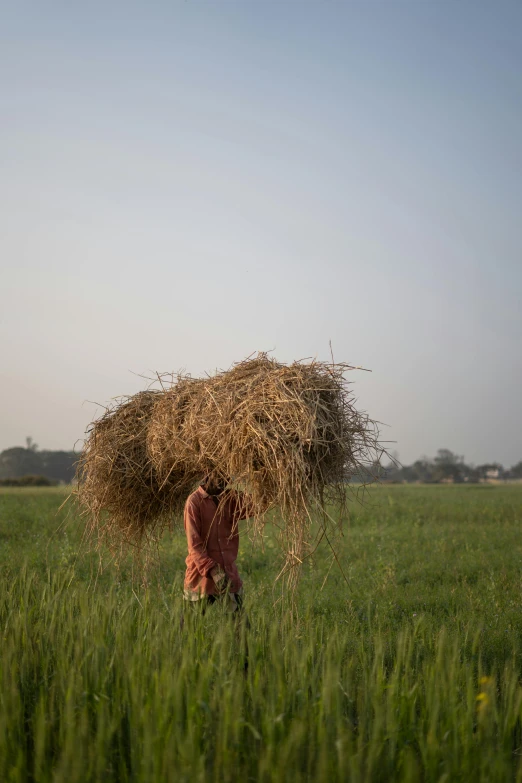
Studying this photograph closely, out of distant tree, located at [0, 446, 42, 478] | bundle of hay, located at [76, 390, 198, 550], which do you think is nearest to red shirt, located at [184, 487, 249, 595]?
bundle of hay, located at [76, 390, 198, 550]

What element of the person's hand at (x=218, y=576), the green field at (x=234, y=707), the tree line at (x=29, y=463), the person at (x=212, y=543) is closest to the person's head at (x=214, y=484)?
the person at (x=212, y=543)

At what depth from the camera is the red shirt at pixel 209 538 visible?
5176 millimetres

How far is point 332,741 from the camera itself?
10.7 ft

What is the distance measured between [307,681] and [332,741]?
792 millimetres

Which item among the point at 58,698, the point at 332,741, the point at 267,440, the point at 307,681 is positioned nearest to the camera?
the point at 332,741

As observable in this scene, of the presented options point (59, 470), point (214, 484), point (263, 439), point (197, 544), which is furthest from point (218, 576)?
point (59, 470)

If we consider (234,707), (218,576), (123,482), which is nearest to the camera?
(234,707)

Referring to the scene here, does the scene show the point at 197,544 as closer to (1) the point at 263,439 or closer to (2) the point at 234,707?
(1) the point at 263,439

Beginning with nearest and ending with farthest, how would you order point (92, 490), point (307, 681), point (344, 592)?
point (307, 681) < point (92, 490) < point (344, 592)

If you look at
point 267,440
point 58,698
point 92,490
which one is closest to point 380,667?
point 267,440

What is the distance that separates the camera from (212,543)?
5.36 m

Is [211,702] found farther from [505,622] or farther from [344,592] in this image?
[344,592]

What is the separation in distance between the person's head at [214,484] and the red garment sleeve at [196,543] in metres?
0.18

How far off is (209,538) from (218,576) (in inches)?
13.9
